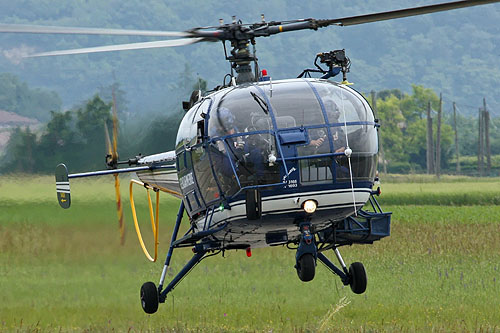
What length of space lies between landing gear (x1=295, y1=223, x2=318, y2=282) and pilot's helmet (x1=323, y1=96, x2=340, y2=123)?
1411 mm

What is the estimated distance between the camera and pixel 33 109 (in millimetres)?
48281

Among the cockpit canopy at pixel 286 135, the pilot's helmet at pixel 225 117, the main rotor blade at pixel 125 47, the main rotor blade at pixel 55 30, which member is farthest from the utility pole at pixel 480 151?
the main rotor blade at pixel 55 30

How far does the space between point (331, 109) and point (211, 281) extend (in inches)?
326

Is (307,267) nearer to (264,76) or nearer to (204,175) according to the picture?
(204,175)

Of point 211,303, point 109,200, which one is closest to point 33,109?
point 109,200

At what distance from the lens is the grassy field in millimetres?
15906

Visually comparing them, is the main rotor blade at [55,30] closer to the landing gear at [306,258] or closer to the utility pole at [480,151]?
the landing gear at [306,258]

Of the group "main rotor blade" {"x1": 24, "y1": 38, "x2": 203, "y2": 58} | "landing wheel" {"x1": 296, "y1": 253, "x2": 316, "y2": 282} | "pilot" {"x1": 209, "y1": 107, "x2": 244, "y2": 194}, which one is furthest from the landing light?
"main rotor blade" {"x1": 24, "y1": 38, "x2": 203, "y2": 58}

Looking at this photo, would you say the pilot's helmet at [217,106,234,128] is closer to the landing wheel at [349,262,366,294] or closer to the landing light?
the landing light

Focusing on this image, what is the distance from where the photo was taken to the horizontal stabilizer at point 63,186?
Result: 639 inches

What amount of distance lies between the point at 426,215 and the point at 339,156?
23597 millimetres

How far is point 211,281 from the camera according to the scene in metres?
20.1

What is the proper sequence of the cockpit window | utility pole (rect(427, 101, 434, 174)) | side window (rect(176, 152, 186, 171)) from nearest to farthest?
the cockpit window, side window (rect(176, 152, 186, 171)), utility pole (rect(427, 101, 434, 174))

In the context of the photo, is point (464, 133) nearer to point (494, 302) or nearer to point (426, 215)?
point (426, 215)
